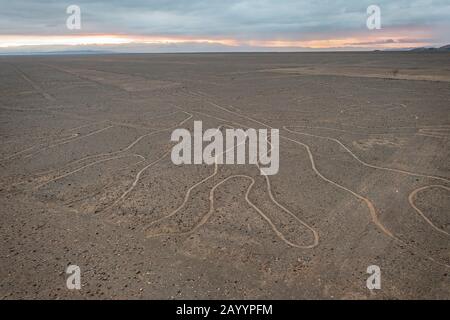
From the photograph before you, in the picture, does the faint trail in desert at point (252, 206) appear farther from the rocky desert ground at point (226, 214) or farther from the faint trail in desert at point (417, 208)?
the faint trail in desert at point (417, 208)

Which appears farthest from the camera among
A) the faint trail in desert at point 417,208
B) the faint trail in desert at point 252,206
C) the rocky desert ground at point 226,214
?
the faint trail in desert at point 417,208

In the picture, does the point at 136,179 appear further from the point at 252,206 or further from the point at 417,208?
the point at 417,208

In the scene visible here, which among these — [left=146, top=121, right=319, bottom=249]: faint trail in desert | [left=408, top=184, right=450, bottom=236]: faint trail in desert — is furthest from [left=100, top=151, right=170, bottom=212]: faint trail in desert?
[left=408, top=184, right=450, bottom=236]: faint trail in desert

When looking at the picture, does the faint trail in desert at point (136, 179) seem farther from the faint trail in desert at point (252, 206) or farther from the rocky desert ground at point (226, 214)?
the faint trail in desert at point (252, 206)

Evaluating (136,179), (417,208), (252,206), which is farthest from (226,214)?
(417,208)

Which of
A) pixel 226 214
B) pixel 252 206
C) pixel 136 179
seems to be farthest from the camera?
pixel 136 179

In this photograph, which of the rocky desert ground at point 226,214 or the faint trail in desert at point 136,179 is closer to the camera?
the rocky desert ground at point 226,214

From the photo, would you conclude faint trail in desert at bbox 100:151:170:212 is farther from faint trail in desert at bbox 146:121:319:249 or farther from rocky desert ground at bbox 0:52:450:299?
faint trail in desert at bbox 146:121:319:249

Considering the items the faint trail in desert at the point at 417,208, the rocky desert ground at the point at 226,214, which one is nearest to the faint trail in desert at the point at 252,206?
the rocky desert ground at the point at 226,214

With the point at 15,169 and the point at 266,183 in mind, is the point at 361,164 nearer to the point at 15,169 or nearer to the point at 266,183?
the point at 266,183

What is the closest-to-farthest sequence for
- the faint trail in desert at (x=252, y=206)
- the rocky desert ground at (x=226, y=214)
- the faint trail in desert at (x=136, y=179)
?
the rocky desert ground at (x=226, y=214), the faint trail in desert at (x=252, y=206), the faint trail in desert at (x=136, y=179)
